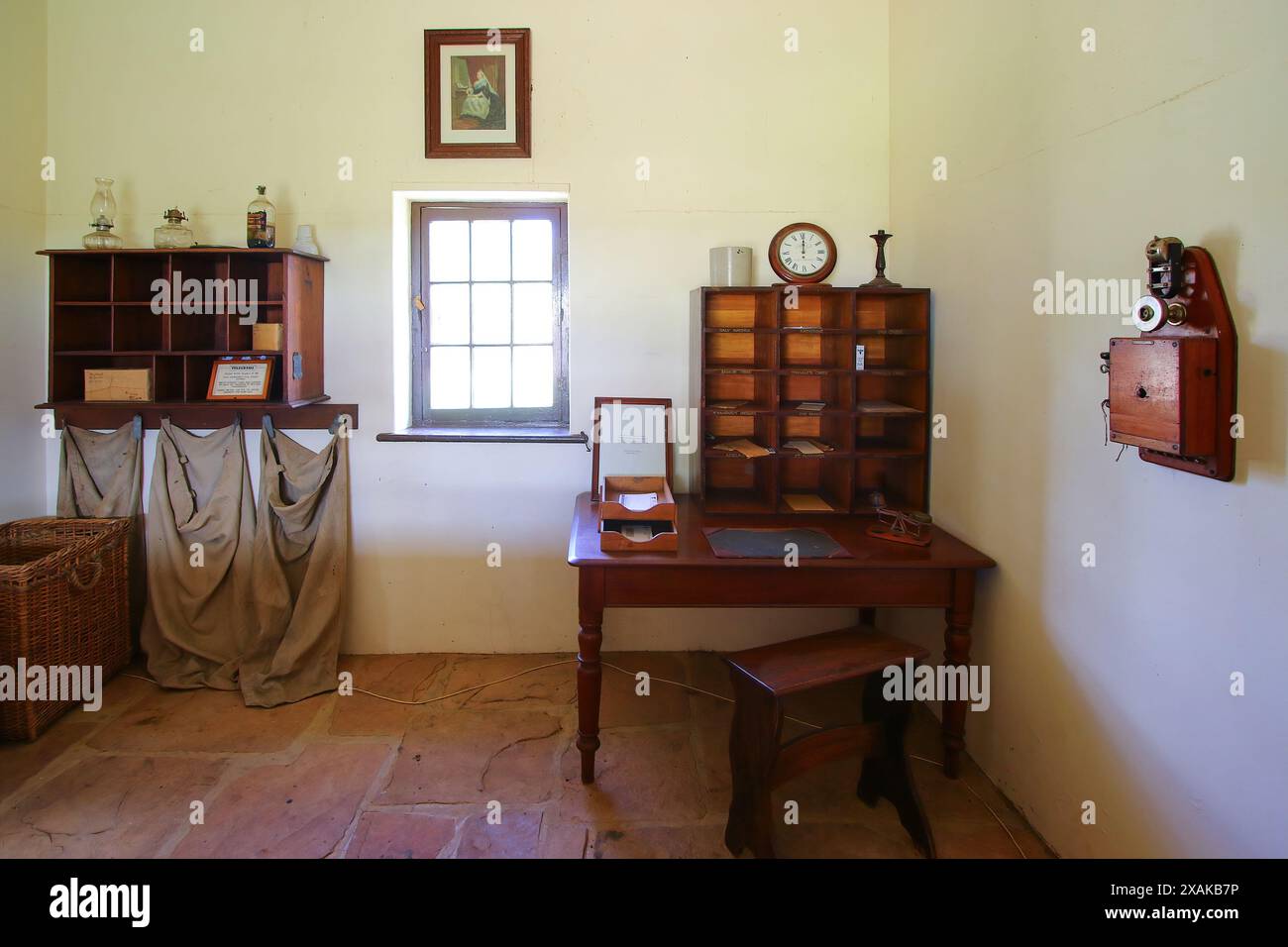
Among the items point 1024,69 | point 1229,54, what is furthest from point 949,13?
point 1229,54

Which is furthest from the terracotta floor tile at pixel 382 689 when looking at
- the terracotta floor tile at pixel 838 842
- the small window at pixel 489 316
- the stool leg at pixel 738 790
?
the terracotta floor tile at pixel 838 842

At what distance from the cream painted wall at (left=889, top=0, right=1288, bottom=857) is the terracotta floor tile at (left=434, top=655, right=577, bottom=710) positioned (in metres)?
1.63

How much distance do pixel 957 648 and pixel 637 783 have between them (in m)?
1.21

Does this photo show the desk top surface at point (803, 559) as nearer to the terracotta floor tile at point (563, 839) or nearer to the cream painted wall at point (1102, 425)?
the cream painted wall at point (1102, 425)

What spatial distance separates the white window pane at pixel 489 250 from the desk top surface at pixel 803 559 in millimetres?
1364

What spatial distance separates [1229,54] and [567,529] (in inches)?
110

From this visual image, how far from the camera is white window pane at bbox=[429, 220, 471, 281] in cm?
349

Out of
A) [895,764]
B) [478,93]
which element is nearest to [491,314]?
[478,93]

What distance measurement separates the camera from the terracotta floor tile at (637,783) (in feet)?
7.70

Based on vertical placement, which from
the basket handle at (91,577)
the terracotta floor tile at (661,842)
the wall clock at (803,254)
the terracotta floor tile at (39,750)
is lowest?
the terracotta floor tile at (661,842)

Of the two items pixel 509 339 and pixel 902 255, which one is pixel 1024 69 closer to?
pixel 902 255

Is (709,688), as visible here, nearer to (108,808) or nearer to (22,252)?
(108,808)

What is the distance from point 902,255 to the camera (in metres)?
3.21

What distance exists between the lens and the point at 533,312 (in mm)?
3531
